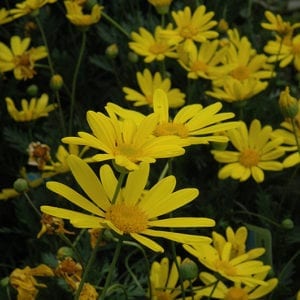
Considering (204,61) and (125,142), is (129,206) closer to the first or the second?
(125,142)

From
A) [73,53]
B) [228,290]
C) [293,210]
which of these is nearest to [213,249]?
[228,290]

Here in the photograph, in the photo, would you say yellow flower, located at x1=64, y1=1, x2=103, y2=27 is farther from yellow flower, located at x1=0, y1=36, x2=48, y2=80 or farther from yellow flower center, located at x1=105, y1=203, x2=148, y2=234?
yellow flower center, located at x1=105, y1=203, x2=148, y2=234

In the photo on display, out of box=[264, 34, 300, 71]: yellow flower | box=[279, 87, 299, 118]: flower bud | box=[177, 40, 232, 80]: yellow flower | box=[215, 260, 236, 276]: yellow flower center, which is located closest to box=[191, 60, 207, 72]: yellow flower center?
box=[177, 40, 232, 80]: yellow flower

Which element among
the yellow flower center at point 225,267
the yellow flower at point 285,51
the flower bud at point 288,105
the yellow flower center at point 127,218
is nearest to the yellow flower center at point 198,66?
the yellow flower at point 285,51

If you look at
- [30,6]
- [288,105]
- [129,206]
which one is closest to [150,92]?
[30,6]

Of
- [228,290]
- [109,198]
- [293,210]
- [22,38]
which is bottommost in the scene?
[293,210]

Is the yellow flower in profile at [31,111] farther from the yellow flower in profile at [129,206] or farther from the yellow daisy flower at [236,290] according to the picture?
the yellow flower in profile at [129,206]

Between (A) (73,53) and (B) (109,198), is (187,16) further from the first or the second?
(B) (109,198)
